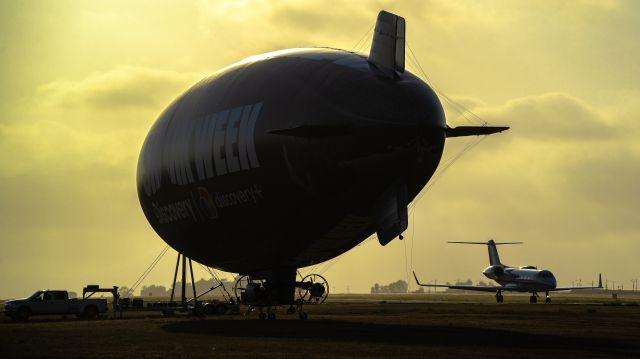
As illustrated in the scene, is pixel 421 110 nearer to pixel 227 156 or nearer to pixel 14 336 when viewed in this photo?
pixel 227 156

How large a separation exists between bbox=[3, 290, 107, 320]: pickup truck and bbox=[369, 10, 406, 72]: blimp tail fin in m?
28.7

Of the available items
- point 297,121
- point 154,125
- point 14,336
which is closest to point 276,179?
point 297,121

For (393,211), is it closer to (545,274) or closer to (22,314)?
(22,314)

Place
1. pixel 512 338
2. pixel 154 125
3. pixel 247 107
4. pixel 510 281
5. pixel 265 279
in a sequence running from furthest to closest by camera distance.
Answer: pixel 510 281 → pixel 154 125 → pixel 265 279 → pixel 247 107 → pixel 512 338

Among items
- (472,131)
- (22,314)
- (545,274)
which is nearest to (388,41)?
(472,131)

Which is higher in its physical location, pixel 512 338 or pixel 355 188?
pixel 355 188

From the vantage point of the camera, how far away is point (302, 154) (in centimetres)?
3194

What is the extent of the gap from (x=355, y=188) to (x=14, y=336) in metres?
14.3

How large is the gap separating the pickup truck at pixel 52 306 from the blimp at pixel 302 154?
52.7 feet

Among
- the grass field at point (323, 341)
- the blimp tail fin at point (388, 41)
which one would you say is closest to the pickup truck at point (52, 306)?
the grass field at point (323, 341)

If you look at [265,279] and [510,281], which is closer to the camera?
[265,279]

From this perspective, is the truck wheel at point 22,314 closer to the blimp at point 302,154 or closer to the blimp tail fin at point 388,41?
the blimp at point 302,154

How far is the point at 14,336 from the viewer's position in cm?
3259

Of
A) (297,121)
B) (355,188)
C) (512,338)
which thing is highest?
(297,121)
